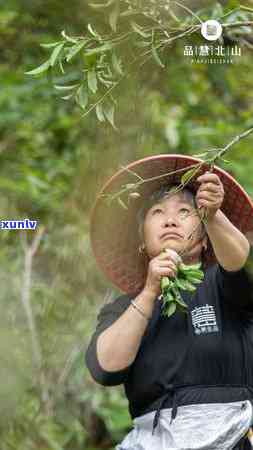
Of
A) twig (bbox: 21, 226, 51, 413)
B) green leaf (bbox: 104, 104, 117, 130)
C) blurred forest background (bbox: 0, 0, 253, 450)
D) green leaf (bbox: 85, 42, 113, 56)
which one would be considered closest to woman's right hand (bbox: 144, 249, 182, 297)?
green leaf (bbox: 104, 104, 117, 130)

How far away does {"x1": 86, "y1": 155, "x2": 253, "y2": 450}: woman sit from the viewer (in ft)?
5.71

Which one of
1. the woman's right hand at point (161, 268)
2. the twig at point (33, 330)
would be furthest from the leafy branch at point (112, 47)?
the twig at point (33, 330)

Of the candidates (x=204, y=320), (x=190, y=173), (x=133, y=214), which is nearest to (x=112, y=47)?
(x=190, y=173)

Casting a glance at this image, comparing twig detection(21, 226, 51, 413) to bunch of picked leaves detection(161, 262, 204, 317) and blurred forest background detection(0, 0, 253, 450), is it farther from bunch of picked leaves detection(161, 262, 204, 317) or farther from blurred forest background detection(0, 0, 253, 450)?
bunch of picked leaves detection(161, 262, 204, 317)

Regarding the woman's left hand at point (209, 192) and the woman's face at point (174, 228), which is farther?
the woman's face at point (174, 228)

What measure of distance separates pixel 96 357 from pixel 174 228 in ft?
0.84

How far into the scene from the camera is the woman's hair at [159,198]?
187 cm

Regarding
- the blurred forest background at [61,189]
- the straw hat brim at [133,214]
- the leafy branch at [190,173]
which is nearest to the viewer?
the leafy branch at [190,173]

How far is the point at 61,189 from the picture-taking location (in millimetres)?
3391

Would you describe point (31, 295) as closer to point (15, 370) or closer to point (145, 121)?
point (15, 370)

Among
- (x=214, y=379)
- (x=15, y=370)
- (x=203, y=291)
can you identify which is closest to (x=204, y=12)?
(x=203, y=291)

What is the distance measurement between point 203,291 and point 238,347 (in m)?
0.12

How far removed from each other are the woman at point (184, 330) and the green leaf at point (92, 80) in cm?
16

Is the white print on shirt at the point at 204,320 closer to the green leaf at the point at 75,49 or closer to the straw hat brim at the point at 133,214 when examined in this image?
the straw hat brim at the point at 133,214
